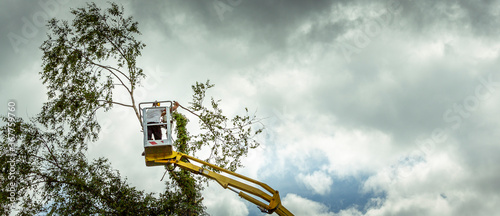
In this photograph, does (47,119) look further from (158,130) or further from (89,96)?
(158,130)

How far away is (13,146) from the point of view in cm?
1650

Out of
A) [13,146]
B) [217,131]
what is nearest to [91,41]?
[13,146]

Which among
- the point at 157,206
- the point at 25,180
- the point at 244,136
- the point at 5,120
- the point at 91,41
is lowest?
the point at 157,206

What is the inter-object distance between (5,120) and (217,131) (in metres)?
8.09

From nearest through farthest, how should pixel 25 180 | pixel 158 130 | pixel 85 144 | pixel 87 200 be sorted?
1. pixel 158 130
2. pixel 87 200
3. pixel 25 180
4. pixel 85 144

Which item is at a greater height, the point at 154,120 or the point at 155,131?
the point at 154,120

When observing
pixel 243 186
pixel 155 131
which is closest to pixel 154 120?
pixel 155 131

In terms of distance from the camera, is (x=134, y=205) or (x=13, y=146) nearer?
(x=134, y=205)

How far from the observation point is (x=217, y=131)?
695 inches

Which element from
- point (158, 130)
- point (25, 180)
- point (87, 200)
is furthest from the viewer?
point (25, 180)

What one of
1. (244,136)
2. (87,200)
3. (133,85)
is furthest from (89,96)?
(244,136)

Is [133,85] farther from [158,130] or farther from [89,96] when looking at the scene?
[158,130]

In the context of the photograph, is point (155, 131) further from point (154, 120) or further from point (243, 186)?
point (243, 186)

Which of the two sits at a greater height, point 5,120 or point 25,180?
point 5,120
